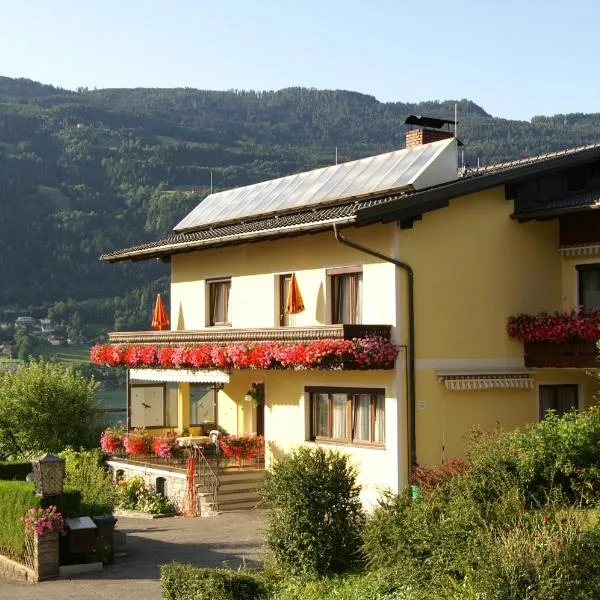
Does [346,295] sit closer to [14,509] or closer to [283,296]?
[283,296]

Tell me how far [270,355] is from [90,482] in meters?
4.59

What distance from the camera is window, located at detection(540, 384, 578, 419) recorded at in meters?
25.4

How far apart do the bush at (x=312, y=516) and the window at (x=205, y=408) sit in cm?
1504

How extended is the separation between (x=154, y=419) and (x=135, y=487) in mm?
4540

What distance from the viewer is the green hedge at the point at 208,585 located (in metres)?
15.3

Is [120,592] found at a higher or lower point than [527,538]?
lower

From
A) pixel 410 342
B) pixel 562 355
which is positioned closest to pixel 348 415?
pixel 410 342

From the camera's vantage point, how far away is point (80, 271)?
12812 centimetres

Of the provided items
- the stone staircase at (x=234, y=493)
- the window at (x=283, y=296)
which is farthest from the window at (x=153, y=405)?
the window at (x=283, y=296)

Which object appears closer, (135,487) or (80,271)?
(135,487)

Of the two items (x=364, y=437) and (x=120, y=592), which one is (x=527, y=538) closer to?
(x=120, y=592)

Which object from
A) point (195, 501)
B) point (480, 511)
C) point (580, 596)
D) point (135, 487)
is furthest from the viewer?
point (135, 487)

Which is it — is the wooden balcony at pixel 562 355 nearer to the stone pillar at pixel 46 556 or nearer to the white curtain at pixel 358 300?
the white curtain at pixel 358 300

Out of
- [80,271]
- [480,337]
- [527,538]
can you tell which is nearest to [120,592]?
[527,538]
